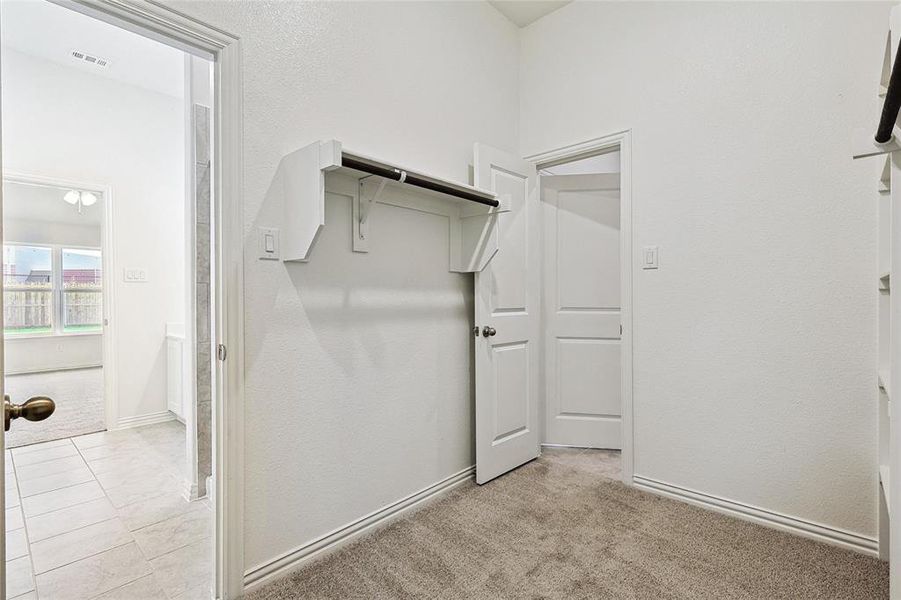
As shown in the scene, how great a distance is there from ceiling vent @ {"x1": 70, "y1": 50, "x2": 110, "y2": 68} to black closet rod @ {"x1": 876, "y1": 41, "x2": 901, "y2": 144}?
468 cm

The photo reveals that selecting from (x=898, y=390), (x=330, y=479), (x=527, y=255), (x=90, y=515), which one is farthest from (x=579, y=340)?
(x=90, y=515)

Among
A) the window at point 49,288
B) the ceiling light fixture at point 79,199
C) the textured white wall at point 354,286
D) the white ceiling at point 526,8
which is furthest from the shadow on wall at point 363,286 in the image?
the window at point 49,288

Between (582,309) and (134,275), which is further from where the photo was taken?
(134,275)

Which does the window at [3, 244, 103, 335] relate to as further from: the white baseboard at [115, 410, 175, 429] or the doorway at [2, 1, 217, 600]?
the white baseboard at [115, 410, 175, 429]

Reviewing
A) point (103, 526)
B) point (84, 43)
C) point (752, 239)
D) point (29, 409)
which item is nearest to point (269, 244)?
point (29, 409)

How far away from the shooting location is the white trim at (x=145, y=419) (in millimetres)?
3832

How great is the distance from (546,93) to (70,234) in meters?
4.93

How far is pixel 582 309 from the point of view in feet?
10.9

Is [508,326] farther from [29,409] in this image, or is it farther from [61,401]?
[61,401]

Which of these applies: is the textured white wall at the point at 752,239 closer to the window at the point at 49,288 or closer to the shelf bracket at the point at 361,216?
the shelf bracket at the point at 361,216

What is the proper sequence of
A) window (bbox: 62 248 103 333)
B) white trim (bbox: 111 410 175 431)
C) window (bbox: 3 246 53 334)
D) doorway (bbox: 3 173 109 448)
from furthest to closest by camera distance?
window (bbox: 62 248 103 333) → window (bbox: 3 246 53 334) → doorway (bbox: 3 173 109 448) → white trim (bbox: 111 410 175 431)

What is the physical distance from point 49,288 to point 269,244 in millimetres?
5079

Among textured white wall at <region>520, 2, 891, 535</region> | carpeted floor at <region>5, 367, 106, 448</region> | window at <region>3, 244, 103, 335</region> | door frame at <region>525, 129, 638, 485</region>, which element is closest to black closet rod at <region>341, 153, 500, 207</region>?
door frame at <region>525, 129, 638, 485</region>

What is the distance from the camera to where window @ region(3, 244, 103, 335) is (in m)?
4.83
